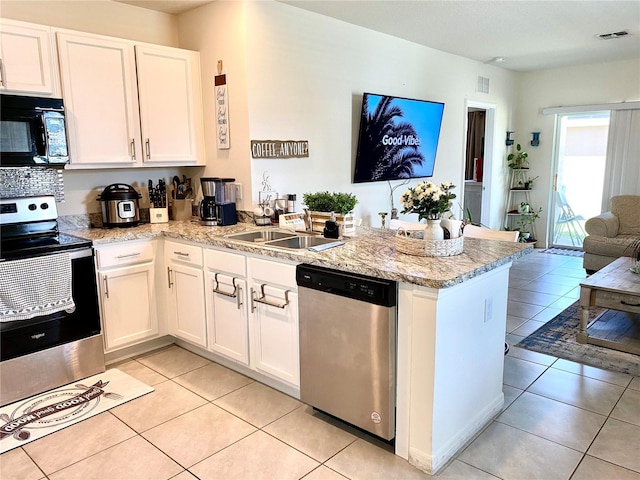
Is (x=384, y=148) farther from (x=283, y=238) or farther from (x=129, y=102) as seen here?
(x=129, y=102)

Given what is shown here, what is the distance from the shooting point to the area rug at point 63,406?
2527 mm

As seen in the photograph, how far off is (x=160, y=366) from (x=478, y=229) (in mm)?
2404

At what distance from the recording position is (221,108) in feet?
12.2

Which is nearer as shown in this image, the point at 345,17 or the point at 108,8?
the point at 108,8

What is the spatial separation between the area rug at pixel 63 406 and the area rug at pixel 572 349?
9.21 feet

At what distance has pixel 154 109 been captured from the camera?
3598 millimetres

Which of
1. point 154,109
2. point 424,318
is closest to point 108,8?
point 154,109

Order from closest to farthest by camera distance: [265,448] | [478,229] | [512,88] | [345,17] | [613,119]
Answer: [265,448]
[478,229]
[345,17]
[613,119]
[512,88]

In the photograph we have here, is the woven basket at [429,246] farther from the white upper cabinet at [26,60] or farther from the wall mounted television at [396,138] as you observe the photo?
the white upper cabinet at [26,60]

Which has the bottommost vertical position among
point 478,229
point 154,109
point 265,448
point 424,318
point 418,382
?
point 265,448

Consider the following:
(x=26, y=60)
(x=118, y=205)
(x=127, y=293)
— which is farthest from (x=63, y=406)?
(x=26, y=60)

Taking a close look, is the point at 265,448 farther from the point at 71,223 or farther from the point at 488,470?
the point at 71,223

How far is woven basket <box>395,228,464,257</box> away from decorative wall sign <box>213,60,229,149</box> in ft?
6.08

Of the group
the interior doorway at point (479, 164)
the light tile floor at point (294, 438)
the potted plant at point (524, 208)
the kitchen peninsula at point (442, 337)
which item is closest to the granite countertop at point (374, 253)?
the kitchen peninsula at point (442, 337)
